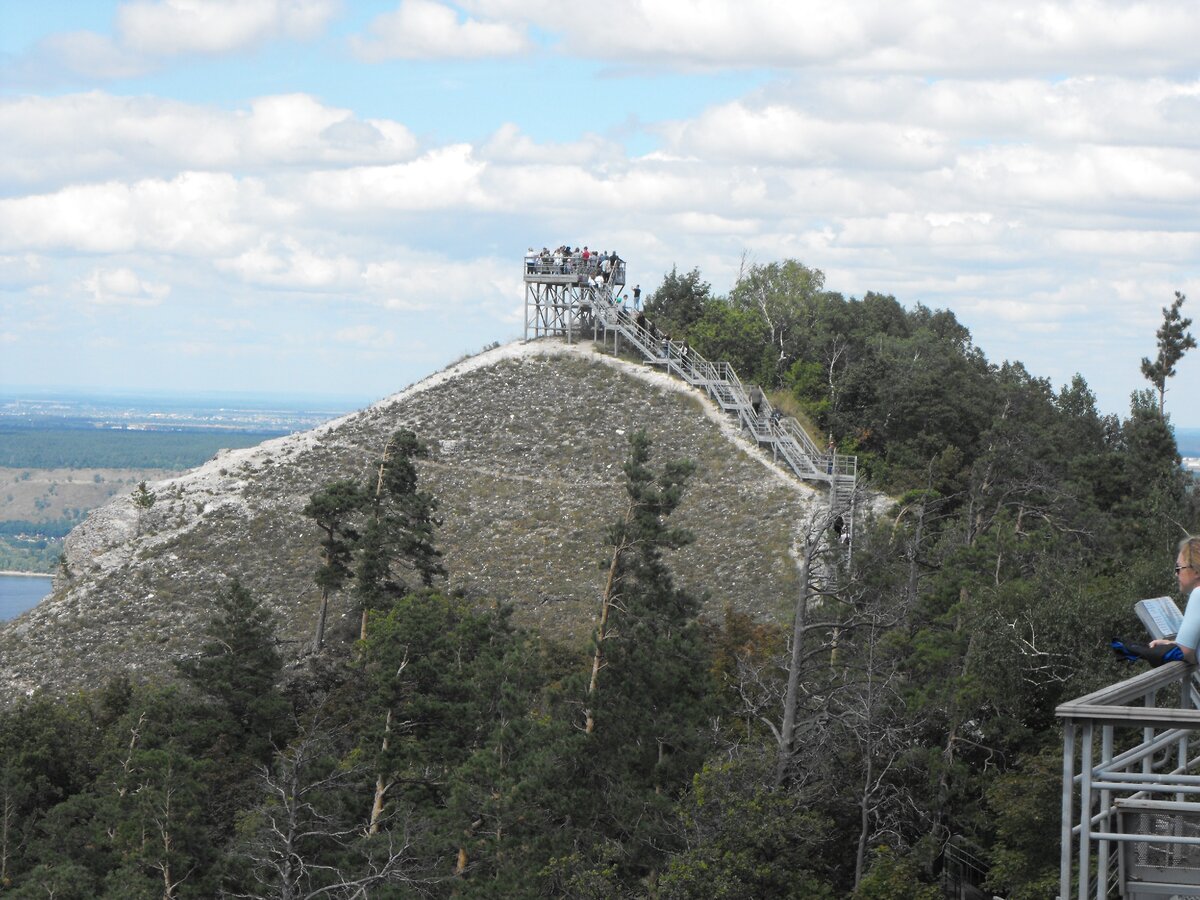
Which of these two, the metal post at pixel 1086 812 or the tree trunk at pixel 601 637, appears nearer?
the metal post at pixel 1086 812

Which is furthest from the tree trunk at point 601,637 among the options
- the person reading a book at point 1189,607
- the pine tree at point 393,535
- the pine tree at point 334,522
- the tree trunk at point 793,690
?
the person reading a book at point 1189,607

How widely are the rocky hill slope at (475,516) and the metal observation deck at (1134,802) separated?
38.3 m

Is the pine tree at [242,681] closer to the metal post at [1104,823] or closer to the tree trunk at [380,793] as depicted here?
the tree trunk at [380,793]

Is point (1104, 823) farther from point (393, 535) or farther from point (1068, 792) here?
point (393, 535)

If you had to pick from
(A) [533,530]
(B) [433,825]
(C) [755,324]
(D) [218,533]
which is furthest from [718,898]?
(C) [755,324]

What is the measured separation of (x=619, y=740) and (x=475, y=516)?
94.1 ft

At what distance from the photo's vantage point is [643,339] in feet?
222

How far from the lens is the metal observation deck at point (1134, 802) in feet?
31.2

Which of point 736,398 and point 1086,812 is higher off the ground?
point 736,398

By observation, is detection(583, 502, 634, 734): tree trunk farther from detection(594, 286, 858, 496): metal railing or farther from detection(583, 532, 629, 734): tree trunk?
detection(594, 286, 858, 496): metal railing

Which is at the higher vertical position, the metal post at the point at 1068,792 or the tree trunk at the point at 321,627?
the metal post at the point at 1068,792

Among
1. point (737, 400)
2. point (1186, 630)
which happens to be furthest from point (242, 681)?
point (1186, 630)

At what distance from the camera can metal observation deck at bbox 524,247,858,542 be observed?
6075 cm

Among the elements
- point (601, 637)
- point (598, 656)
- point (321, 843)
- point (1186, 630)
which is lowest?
point (321, 843)
